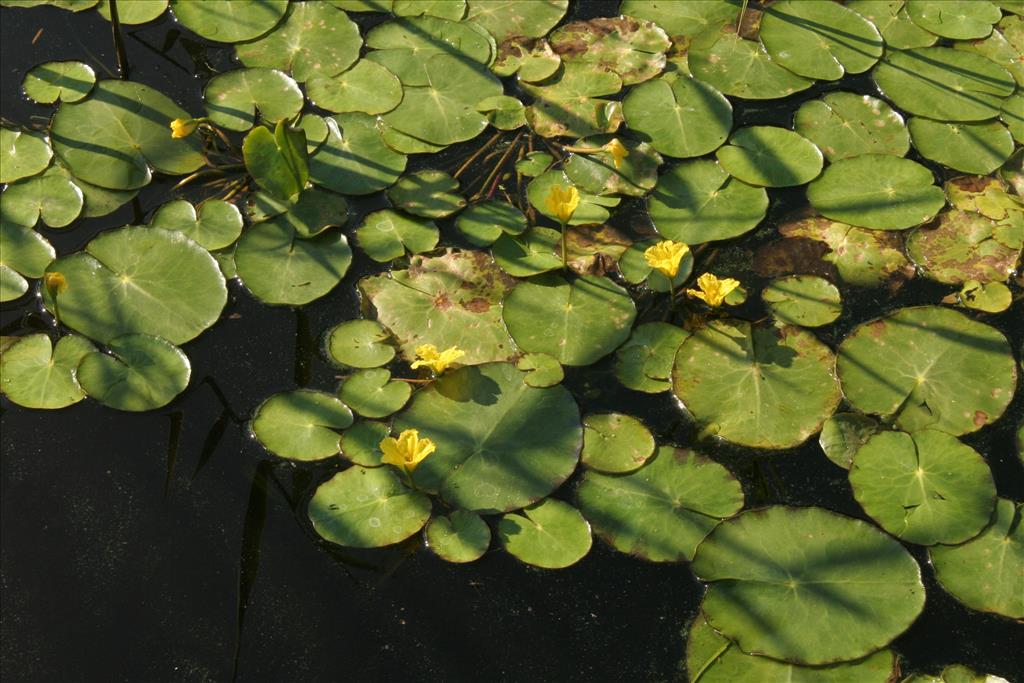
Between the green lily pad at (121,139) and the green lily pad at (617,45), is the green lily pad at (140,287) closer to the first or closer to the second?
the green lily pad at (121,139)

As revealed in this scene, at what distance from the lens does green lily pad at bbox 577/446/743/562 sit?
248 cm

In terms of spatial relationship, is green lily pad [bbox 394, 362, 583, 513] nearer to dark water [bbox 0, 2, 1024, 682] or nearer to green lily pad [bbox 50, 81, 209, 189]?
dark water [bbox 0, 2, 1024, 682]

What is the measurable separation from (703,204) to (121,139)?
1.90 metres

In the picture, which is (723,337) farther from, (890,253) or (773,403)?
(890,253)

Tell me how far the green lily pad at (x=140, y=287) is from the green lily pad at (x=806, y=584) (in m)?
1.58

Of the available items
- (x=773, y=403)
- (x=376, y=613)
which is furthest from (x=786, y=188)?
(x=376, y=613)

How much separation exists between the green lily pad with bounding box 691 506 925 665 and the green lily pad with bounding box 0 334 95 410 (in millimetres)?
1776

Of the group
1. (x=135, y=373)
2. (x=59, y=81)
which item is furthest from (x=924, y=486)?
(x=59, y=81)

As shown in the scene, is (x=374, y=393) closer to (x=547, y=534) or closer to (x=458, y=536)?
(x=458, y=536)

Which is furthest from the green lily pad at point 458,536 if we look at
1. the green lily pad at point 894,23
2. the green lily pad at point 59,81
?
the green lily pad at point 894,23

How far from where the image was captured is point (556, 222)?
10.4 ft

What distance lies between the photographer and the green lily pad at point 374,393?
8.90 ft

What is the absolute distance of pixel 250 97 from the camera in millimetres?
3422

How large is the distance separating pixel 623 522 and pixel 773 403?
0.55m
